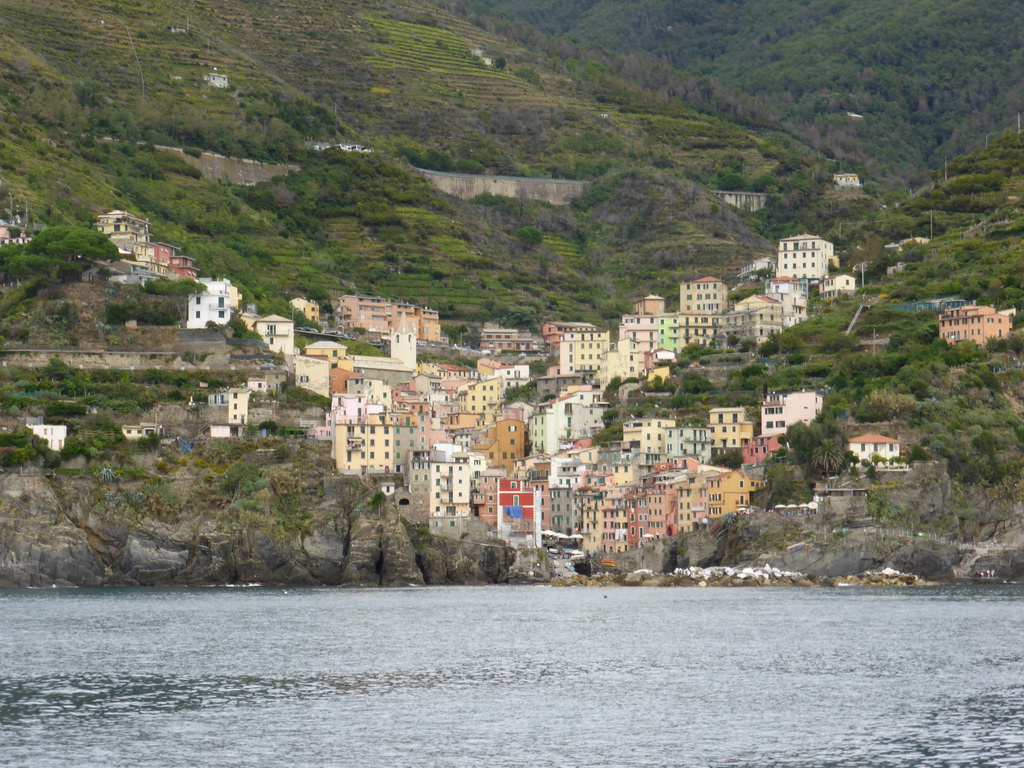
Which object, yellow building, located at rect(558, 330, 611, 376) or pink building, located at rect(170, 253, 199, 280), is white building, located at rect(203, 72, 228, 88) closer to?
pink building, located at rect(170, 253, 199, 280)

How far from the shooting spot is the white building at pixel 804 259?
127m

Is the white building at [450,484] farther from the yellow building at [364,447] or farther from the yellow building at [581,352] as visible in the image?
the yellow building at [581,352]

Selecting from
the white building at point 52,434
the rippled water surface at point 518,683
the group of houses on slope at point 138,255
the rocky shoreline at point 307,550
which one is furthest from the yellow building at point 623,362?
the rippled water surface at point 518,683

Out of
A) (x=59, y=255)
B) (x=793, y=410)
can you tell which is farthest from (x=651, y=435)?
(x=59, y=255)

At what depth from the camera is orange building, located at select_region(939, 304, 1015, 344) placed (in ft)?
338

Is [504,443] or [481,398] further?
[481,398]

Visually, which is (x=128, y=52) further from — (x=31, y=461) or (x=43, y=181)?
(x=31, y=461)

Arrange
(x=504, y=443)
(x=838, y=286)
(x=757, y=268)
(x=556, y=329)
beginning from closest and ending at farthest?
(x=504, y=443), (x=838, y=286), (x=556, y=329), (x=757, y=268)

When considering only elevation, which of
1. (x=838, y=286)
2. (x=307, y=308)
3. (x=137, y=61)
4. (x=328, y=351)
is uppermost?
(x=137, y=61)

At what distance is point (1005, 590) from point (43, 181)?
73392 mm

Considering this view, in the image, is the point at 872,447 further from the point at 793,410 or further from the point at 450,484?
the point at 450,484

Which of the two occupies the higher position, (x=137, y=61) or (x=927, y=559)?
(x=137, y=61)

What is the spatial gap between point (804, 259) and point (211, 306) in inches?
1820

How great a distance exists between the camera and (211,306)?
105m
